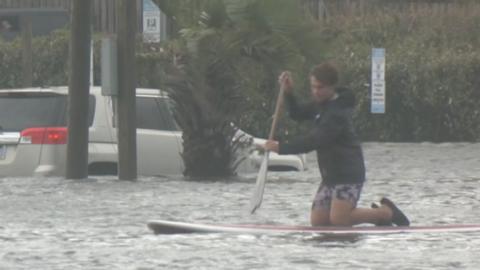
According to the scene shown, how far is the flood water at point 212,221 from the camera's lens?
10.6m

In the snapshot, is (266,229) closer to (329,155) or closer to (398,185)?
(329,155)

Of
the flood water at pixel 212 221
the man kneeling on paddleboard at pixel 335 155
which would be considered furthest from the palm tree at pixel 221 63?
the man kneeling on paddleboard at pixel 335 155

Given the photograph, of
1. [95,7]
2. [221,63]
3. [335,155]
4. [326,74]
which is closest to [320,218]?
[335,155]

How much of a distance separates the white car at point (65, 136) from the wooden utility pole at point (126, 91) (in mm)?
678

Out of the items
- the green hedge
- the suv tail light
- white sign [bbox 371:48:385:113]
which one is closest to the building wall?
the green hedge

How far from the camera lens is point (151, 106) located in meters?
19.4

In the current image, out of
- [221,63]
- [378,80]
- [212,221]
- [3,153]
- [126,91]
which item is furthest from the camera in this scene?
[378,80]

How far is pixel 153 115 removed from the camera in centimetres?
1930

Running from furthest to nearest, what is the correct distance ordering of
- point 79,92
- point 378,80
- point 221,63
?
point 378,80
point 221,63
point 79,92

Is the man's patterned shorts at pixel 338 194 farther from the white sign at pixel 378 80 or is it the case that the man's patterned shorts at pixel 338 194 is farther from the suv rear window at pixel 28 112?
the white sign at pixel 378 80

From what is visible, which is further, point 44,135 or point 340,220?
point 44,135

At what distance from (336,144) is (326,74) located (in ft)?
1.82

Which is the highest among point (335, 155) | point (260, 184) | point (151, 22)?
point (151, 22)

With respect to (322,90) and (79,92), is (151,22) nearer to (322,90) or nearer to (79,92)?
(79,92)
